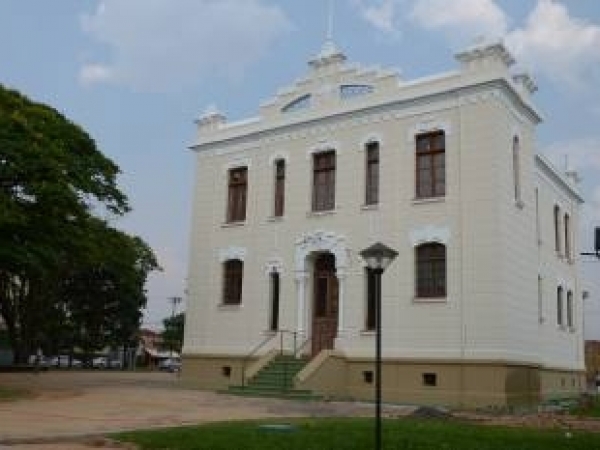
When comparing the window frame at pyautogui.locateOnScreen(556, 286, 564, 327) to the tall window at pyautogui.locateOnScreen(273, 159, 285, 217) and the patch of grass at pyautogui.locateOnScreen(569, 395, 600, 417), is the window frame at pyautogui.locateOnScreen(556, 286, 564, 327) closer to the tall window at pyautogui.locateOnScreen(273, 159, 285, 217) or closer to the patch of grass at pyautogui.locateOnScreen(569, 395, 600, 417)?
the patch of grass at pyautogui.locateOnScreen(569, 395, 600, 417)

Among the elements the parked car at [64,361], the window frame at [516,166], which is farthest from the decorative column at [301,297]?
the parked car at [64,361]

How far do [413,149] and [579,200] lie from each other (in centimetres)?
1361

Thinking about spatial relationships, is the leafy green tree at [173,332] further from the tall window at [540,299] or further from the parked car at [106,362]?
the tall window at [540,299]

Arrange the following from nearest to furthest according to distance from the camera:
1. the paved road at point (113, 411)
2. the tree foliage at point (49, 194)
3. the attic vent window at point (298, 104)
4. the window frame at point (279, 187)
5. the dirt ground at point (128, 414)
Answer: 1. the dirt ground at point (128, 414)
2. the paved road at point (113, 411)
3. the tree foliage at point (49, 194)
4. the attic vent window at point (298, 104)
5. the window frame at point (279, 187)

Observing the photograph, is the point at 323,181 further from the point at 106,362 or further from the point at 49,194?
the point at 106,362

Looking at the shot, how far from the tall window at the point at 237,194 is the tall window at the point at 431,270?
25.3 feet

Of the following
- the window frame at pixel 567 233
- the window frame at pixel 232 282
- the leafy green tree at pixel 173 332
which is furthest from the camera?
Result: the leafy green tree at pixel 173 332

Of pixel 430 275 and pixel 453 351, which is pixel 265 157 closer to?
pixel 430 275

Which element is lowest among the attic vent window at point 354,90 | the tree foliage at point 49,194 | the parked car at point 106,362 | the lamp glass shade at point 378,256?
the parked car at point 106,362

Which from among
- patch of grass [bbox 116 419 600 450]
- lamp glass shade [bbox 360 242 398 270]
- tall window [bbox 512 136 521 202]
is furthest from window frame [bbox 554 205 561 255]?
lamp glass shade [bbox 360 242 398 270]

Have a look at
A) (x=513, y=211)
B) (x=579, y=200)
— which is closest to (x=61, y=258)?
(x=513, y=211)

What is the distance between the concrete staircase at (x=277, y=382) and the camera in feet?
76.7

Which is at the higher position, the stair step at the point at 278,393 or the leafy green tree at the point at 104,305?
the leafy green tree at the point at 104,305

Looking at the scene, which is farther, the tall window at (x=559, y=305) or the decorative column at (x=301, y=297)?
the tall window at (x=559, y=305)
